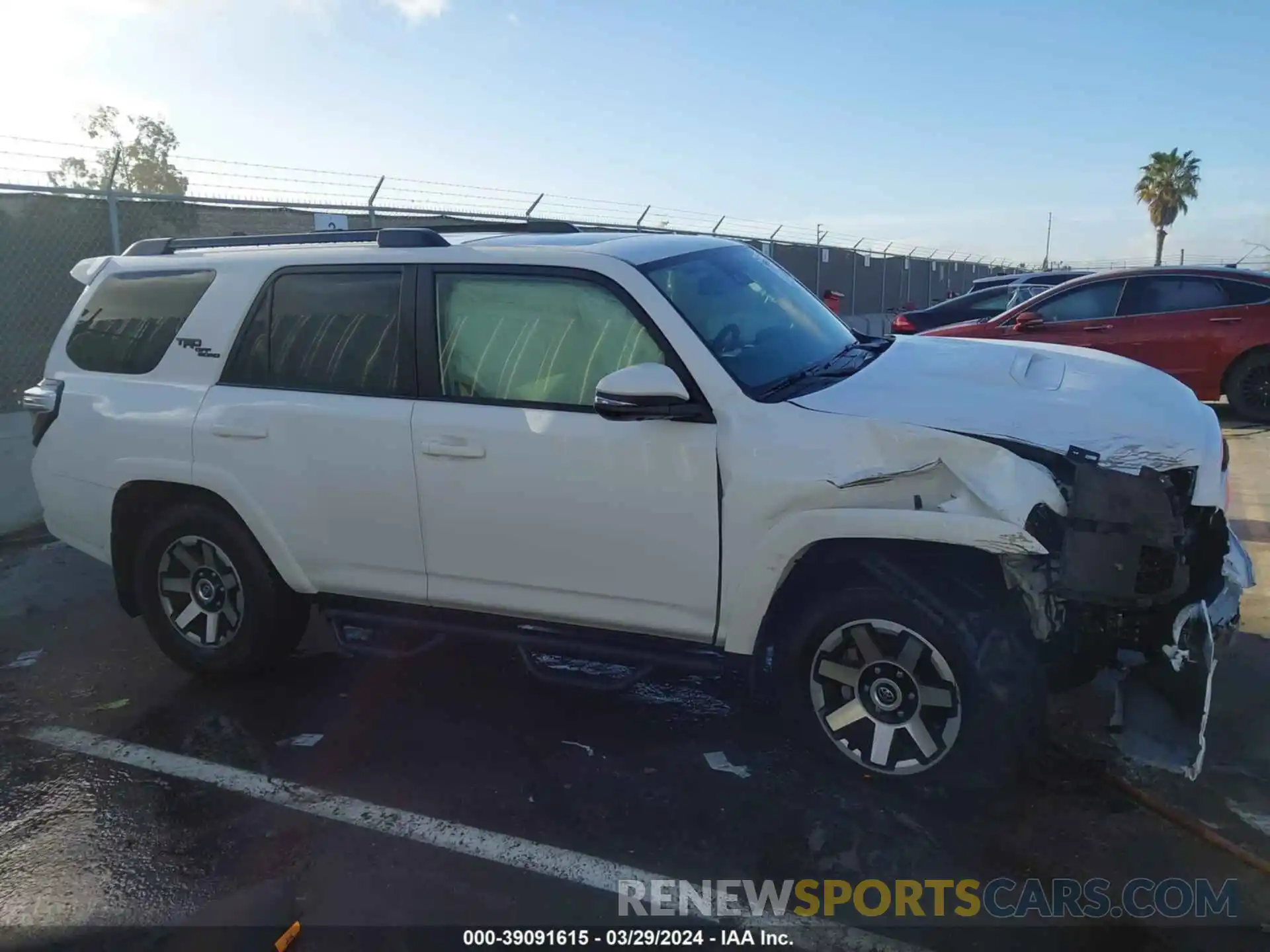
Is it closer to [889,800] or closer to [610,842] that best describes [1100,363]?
[889,800]

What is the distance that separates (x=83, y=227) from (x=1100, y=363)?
28.2 ft

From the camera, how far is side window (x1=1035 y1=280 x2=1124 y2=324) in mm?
9891

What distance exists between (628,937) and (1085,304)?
9.16 metres

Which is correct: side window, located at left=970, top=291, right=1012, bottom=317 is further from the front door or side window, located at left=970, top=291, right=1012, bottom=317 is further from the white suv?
the front door

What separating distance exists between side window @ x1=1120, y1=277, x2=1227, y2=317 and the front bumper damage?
7191 mm

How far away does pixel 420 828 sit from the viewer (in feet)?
11.1

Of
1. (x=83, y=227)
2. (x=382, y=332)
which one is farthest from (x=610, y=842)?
(x=83, y=227)

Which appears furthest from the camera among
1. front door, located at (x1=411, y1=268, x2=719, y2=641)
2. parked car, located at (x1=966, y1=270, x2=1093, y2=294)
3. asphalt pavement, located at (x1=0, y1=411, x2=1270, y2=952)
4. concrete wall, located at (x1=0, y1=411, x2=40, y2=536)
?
parked car, located at (x1=966, y1=270, x2=1093, y2=294)

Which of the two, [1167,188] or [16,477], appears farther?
[1167,188]

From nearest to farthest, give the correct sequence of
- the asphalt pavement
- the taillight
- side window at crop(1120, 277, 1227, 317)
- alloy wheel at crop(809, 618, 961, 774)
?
the asphalt pavement, alloy wheel at crop(809, 618, 961, 774), the taillight, side window at crop(1120, 277, 1227, 317)

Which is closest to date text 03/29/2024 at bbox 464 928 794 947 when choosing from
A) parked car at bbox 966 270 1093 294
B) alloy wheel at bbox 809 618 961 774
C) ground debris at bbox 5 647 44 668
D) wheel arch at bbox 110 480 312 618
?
alloy wheel at bbox 809 618 961 774

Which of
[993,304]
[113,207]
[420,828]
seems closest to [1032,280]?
[993,304]

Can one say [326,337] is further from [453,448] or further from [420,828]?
[420,828]

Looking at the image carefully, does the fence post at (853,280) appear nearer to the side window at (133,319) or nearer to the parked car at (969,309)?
the parked car at (969,309)
